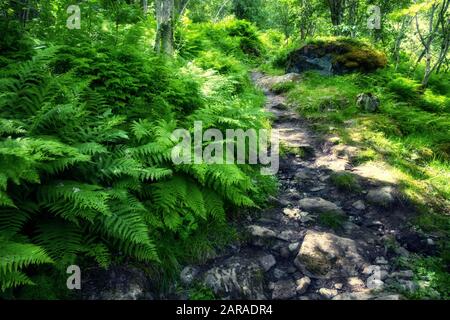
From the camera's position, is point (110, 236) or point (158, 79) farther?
point (158, 79)

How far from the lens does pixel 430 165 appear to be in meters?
6.53

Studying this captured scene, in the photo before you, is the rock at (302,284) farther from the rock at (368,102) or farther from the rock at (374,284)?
the rock at (368,102)

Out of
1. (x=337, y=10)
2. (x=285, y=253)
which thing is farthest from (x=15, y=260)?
(x=337, y=10)

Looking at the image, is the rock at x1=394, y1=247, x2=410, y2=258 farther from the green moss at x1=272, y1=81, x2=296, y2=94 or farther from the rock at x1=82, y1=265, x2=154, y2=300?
the green moss at x1=272, y1=81, x2=296, y2=94

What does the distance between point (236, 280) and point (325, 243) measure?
1.22 metres

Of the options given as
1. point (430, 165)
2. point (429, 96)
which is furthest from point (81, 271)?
point (429, 96)

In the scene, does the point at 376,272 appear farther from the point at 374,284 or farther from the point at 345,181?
the point at 345,181

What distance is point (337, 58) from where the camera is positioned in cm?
1215

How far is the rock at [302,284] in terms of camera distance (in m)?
3.75

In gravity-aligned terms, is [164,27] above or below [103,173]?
above

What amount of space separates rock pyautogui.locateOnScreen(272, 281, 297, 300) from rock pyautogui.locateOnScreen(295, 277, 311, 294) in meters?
0.04
